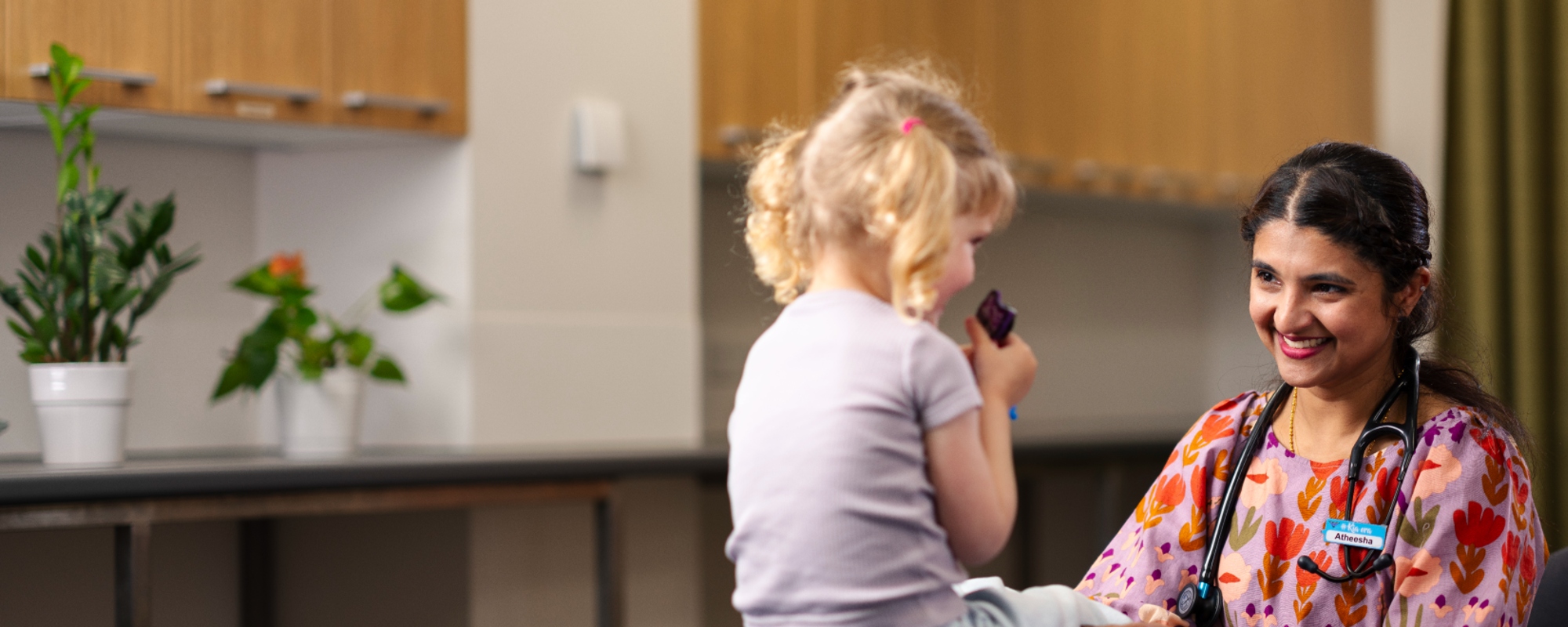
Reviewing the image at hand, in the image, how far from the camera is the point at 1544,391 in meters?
3.47

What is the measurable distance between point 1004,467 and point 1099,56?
3.18 meters

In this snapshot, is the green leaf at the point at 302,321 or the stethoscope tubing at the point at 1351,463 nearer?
the stethoscope tubing at the point at 1351,463

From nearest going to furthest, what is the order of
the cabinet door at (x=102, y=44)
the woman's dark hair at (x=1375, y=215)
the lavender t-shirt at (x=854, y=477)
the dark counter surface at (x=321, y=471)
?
1. the lavender t-shirt at (x=854, y=477)
2. the woman's dark hair at (x=1375, y=215)
3. the dark counter surface at (x=321, y=471)
4. the cabinet door at (x=102, y=44)

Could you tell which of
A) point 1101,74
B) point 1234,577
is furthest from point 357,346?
point 1101,74

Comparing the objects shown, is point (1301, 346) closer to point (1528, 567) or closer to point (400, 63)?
point (1528, 567)

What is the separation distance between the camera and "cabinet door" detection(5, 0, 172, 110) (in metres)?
2.21

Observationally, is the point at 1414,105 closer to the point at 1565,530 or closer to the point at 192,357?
the point at 1565,530

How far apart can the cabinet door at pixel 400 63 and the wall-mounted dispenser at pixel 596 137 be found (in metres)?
0.25

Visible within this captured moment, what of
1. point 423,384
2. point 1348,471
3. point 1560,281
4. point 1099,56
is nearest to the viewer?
point 1348,471

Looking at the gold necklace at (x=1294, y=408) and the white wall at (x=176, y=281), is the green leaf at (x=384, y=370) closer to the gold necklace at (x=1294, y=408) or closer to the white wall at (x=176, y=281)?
the white wall at (x=176, y=281)

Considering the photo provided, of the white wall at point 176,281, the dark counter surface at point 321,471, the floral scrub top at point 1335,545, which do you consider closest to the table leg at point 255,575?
the white wall at point 176,281

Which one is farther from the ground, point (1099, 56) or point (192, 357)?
point (1099, 56)

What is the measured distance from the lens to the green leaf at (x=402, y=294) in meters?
2.58

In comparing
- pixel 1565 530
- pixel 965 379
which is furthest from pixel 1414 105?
pixel 965 379
